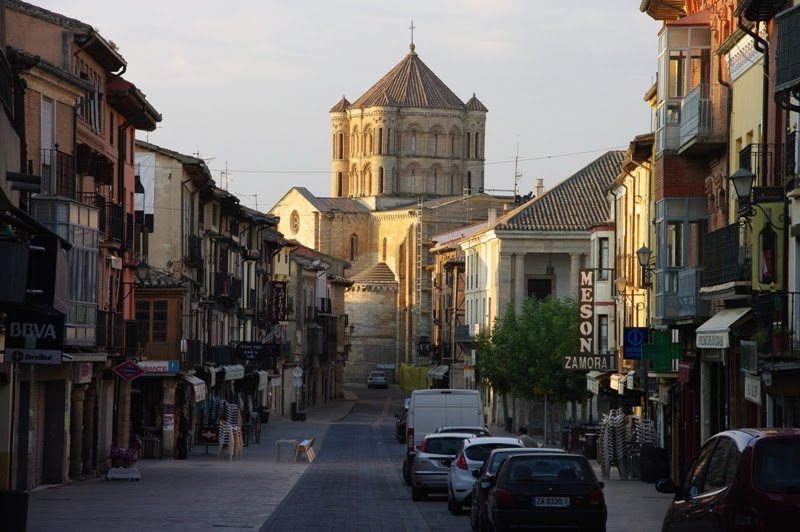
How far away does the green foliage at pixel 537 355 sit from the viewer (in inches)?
2271

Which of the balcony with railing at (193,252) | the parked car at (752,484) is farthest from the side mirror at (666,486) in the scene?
the balcony with railing at (193,252)

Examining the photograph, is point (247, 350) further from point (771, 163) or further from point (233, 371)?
point (771, 163)

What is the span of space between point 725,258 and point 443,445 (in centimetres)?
726

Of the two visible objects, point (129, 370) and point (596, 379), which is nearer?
point (129, 370)

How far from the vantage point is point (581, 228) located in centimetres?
7912

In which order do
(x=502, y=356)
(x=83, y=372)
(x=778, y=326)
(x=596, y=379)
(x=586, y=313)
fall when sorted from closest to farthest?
(x=778, y=326) < (x=83, y=372) < (x=596, y=379) < (x=586, y=313) < (x=502, y=356)

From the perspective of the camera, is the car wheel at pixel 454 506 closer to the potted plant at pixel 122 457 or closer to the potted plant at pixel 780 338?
the potted plant at pixel 780 338

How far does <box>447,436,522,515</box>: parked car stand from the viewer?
27.8 m

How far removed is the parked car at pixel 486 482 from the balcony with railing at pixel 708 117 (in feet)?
33.2

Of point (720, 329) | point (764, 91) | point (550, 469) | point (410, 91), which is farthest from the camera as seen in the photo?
point (410, 91)

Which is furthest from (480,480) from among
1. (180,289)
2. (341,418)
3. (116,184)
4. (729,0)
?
(341,418)

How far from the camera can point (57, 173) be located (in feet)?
110

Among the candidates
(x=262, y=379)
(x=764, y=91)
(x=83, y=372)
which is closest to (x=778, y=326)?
(x=764, y=91)

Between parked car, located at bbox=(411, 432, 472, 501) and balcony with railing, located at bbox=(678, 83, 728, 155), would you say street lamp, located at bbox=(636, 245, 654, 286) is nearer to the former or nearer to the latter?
balcony with railing, located at bbox=(678, 83, 728, 155)
